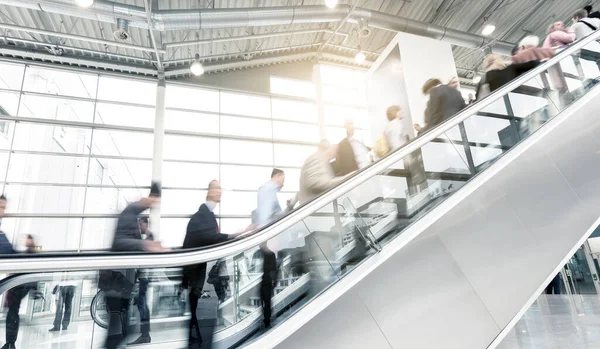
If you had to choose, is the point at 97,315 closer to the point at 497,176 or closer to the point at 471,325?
the point at 471,325

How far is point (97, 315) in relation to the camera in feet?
6.51

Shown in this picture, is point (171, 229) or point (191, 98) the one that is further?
point (191, 98)

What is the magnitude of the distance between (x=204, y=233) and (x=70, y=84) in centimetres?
1275

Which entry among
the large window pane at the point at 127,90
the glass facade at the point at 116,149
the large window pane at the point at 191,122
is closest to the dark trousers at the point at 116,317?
the glass facade at the point at 116,149

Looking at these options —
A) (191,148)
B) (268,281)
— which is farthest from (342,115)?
(268,281)

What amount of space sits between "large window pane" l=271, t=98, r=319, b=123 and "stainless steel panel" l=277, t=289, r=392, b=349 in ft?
40.4

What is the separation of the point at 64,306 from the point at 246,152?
11.8m

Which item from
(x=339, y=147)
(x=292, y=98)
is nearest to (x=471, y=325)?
(x=339, y=147)

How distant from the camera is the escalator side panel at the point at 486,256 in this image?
2.67 meters

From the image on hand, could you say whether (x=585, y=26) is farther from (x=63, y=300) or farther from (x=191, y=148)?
(x=191, y=148)

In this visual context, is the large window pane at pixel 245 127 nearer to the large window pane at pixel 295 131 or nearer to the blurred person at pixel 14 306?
the large window pane at pixel 295 131

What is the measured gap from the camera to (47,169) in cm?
1175

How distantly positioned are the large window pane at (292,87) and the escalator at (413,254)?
1171 cm

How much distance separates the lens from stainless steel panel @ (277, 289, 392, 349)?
247 centimetres
